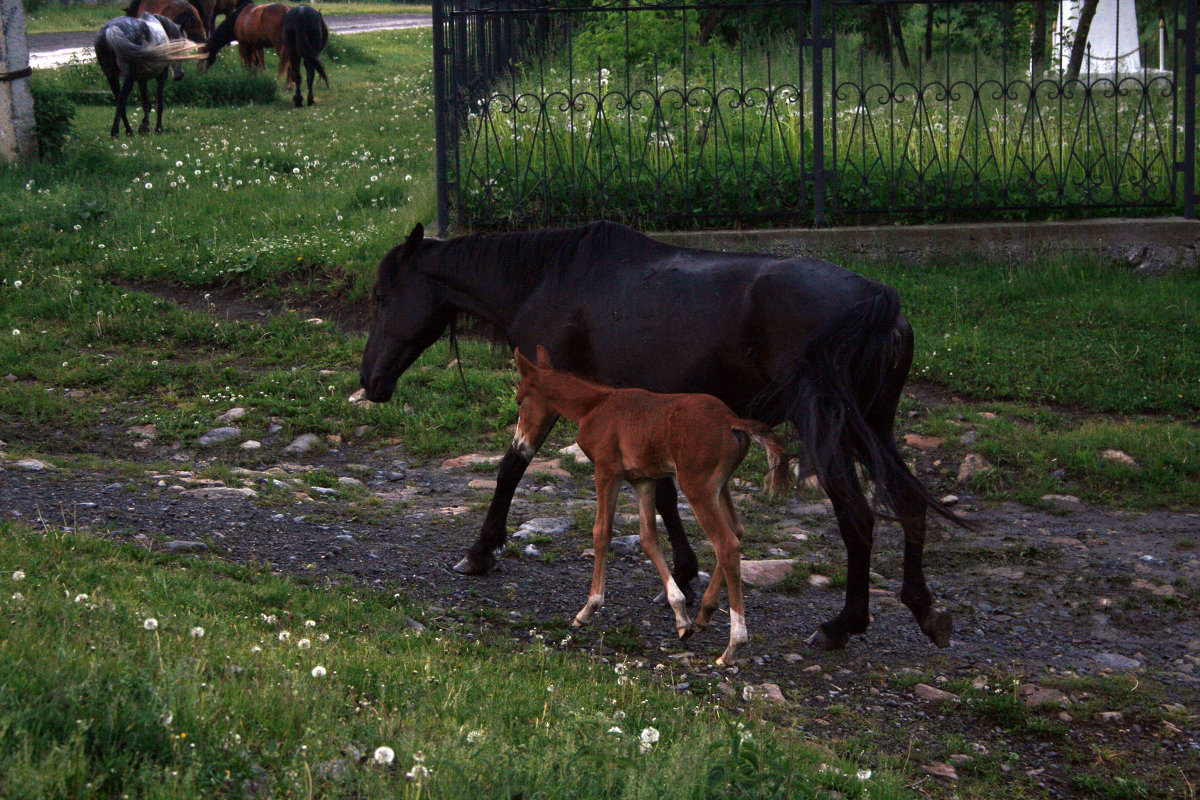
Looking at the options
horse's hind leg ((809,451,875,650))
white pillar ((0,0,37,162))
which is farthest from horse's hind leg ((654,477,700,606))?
white pillar ((0,0,37,162))

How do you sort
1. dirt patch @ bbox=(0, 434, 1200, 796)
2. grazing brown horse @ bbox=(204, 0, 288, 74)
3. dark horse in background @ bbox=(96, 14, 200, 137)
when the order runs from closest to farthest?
dirt patch @ bbox=(0, 434, 1200, 796) → dark horse in background @ bbox=(96, 14, 200, 137) → grazing brown horse @ bbox=(204, 0, 288, 74)

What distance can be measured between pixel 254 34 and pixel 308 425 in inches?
642

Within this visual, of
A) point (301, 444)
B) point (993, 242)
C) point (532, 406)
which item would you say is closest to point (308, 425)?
point (301, 444)

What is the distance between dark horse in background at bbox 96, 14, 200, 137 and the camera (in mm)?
16891

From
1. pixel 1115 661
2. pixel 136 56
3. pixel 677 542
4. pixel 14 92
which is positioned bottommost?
pixel 1115 661

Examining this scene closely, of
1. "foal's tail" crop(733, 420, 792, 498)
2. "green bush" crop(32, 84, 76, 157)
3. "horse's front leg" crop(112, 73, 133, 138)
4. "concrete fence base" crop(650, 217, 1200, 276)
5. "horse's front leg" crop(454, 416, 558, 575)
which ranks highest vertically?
"horse's front leg" crop(112, 73, 133, 138)

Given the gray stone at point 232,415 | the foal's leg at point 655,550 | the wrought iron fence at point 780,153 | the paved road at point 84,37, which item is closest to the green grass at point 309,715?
the foal's leg at point 655,550

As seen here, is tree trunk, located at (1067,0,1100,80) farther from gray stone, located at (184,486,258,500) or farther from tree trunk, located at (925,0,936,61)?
gray stone, located at (184,486,258,500)

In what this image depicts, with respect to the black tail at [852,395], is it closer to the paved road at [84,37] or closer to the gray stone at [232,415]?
the gray stone at [232,415]

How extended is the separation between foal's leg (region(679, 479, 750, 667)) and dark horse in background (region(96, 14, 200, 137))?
565 inches

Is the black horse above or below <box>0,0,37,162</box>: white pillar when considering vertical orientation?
above

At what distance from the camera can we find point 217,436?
314 inches

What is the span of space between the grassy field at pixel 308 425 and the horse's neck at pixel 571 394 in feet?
3.23

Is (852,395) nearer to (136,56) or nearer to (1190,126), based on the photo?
(1190,126)
